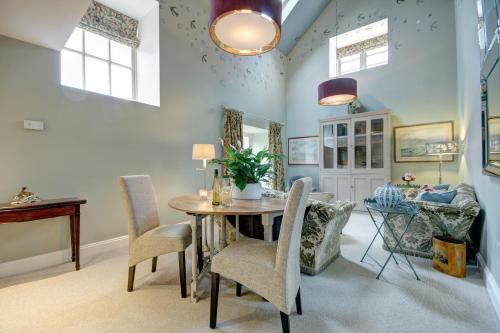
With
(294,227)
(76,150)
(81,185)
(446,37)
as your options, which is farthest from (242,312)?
(446,37)

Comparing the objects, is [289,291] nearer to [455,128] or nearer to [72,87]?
[72,87]

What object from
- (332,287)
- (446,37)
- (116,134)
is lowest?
(332,287)

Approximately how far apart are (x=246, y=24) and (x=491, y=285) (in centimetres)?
292

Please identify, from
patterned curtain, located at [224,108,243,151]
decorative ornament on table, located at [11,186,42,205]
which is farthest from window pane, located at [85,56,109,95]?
patterned curtain, located at [224,108,243,151]

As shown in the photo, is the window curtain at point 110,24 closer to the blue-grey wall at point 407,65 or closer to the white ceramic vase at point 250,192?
the white ceramic vase at point 250,192

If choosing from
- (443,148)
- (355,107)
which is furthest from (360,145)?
(443,148)

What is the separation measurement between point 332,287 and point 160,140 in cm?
301

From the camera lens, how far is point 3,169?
2332 millimetres

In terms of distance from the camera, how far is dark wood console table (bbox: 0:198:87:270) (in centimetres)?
208

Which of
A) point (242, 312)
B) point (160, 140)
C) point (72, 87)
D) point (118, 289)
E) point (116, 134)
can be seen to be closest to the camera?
point (242, 312)

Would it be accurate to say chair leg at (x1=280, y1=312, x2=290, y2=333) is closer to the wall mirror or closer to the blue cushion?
the wall mirror

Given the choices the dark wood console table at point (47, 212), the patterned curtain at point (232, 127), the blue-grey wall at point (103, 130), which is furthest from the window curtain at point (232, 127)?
the dark wood console table at point (47, 212)

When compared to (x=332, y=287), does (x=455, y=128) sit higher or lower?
higher

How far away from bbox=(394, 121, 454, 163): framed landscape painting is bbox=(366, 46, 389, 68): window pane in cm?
158
